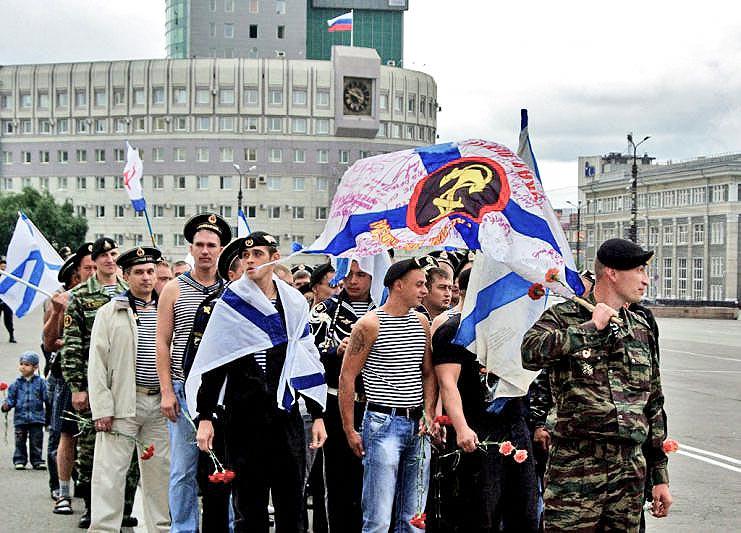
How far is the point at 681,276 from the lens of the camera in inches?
4006

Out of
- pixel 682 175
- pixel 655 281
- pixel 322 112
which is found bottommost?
pixel 655 281

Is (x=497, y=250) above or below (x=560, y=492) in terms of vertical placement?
above

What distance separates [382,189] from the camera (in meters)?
6.83

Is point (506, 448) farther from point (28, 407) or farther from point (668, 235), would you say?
point (668, 235)

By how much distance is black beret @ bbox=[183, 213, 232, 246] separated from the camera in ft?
25.5

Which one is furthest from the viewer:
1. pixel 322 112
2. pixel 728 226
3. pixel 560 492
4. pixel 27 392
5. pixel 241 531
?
pixel 322 112

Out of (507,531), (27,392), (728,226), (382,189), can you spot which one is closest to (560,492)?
(507,531)

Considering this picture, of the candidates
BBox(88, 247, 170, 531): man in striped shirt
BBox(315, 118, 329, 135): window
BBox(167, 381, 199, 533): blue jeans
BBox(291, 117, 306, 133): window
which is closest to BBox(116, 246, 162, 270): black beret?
BBox(88, 247, 170, 531): man in striped shirt

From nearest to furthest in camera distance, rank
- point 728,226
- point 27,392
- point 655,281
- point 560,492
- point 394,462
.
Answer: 1. point 560,492
2. point 394,462
3. point 27,392
4. point 728,226
5. point 655,281

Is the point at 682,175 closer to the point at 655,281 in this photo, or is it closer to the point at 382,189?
the point at 655,281

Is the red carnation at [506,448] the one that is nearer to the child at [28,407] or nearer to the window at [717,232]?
the child at [28,407]

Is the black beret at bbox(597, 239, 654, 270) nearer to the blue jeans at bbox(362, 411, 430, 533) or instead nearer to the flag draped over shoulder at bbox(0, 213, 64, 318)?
the blue jeans at bbox(362, 411, 430, 533)

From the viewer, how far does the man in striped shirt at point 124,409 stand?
766cm

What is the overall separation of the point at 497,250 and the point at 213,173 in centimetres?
11602
